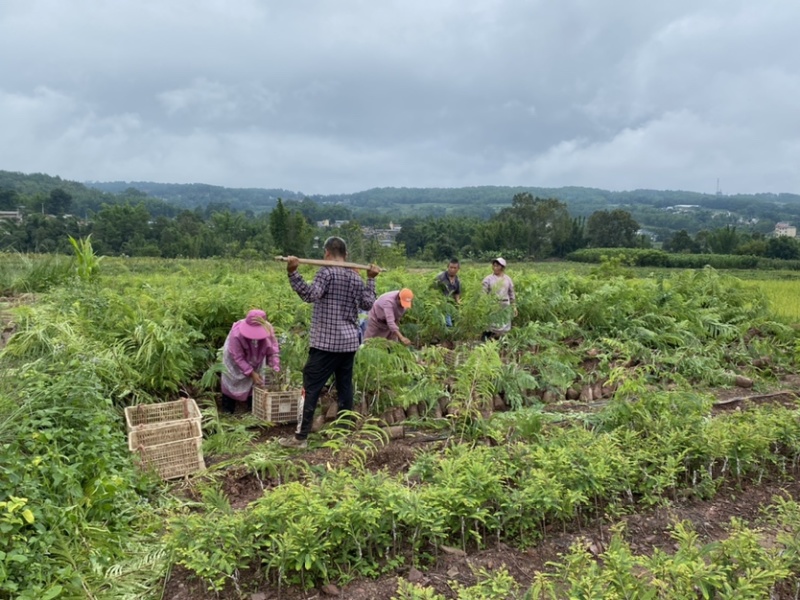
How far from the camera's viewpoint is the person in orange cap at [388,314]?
5430 mm

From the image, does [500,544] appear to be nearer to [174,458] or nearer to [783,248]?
[174,458]

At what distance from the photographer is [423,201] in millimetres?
198625

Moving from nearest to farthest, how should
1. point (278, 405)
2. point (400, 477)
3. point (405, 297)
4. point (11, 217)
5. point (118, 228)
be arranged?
point (400, 477)
point (278, 405)
point (405, 297)
point (11, 217)
point (118, 228)

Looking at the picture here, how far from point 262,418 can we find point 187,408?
0.64 meters

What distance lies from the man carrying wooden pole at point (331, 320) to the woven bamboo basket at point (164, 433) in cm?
73

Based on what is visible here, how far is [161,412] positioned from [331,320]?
5.50 feet

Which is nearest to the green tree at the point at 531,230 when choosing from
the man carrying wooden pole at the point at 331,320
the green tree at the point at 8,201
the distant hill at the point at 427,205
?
the distant hill at the point at 427,205

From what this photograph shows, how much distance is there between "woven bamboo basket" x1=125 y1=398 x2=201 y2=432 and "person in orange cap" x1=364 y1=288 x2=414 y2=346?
172cm

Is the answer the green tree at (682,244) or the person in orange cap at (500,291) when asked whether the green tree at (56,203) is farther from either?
the person in orange cap at (500,291)

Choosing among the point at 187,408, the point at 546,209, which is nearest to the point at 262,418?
the point at 187,408

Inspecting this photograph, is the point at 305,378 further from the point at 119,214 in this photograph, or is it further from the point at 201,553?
the point at 119,214

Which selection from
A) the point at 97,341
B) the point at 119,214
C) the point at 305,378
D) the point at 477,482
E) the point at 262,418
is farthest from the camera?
the point at 119,214

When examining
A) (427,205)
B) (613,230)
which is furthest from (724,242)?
(427,205)

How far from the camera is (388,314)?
219 inches
